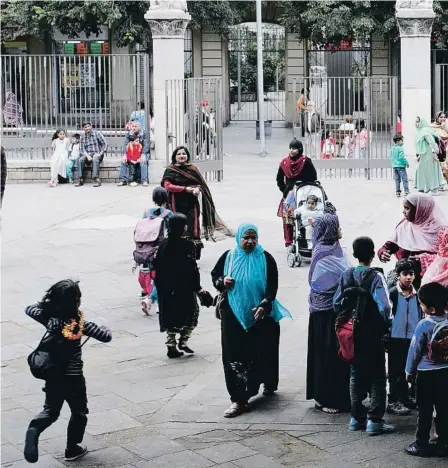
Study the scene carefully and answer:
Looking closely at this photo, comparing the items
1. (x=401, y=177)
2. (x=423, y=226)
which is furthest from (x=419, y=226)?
(x=401, y=177)

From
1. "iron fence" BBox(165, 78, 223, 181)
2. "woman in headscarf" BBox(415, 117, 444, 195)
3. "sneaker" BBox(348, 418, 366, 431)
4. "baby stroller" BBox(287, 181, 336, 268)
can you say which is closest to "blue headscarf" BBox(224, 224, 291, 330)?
"sneaker" BBox(348, 418, 366, 431)

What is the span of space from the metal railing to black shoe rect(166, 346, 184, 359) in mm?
13025

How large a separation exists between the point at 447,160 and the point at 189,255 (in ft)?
39.3

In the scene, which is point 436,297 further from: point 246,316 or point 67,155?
point 67,155

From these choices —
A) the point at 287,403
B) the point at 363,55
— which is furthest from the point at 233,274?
the point at 363,55

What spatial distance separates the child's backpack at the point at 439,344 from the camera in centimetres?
719

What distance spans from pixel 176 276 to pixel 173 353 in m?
0.83

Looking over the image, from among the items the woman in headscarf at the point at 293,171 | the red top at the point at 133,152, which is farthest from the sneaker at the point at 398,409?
the red top at the point at 133,152

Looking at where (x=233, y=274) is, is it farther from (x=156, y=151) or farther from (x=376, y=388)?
(x=156, y=151)

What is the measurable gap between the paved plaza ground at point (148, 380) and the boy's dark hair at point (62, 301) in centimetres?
100

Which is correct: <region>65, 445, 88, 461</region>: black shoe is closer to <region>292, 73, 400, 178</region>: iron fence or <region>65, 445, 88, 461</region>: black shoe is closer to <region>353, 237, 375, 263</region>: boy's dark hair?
<region>353, 237, 375, 263</region>: boy's dark hair

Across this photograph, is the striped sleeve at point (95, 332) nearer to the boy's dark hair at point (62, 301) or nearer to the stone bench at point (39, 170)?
the boy's dark hair at point (62, 301)

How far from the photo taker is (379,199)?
2006 centimetres

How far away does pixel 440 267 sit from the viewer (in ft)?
26.7
